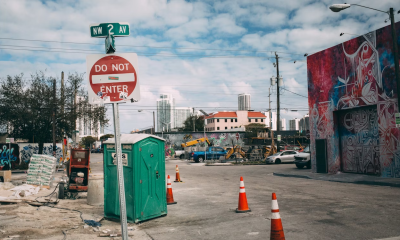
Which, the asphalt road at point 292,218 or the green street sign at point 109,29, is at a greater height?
the green street sign at point 109,29

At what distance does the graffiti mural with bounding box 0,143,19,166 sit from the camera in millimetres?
28797

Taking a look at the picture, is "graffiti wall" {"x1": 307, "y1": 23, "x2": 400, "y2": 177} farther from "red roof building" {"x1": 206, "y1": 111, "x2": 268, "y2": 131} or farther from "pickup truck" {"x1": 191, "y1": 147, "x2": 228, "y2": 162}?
"red roof building" {"x1": 206, "y1": 111, "x2": 268, "y2": 131}

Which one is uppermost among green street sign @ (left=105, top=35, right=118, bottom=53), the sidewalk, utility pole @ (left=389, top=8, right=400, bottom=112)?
utility pole @ (left=389, top=8, right=400, bottom=112)

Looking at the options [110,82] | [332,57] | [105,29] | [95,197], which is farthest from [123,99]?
[332,57]

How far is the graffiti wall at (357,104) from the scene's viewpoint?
15.5 metres

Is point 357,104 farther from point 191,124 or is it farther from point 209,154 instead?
point 191,124

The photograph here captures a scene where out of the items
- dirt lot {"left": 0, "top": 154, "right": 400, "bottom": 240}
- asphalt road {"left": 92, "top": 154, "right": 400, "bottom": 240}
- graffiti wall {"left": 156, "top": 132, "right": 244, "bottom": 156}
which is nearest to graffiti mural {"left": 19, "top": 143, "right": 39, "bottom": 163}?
dirt lot {"left": 0, "top": 154, "right": 400, "bottom": 240}

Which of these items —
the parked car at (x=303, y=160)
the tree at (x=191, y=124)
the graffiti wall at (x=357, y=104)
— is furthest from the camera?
the tree at (x=191, y=124)

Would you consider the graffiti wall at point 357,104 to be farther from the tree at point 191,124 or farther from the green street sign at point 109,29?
the tree at point 191,124

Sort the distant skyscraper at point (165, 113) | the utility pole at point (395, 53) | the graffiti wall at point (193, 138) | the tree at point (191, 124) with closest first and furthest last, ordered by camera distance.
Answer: the utility pole at point (395, 53) < the graffiti wall at point (193, 138) < the tree at point (191, 124) < the distant skyscraper at point (165, 113)

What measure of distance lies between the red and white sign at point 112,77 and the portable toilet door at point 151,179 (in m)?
3.26

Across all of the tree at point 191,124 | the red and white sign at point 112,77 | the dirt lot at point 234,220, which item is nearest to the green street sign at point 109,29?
the red and white sign at point 112,77

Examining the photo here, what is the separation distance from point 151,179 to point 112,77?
12.5 ft

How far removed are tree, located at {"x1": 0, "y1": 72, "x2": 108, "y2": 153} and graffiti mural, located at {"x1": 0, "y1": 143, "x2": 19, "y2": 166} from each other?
1443 mm
